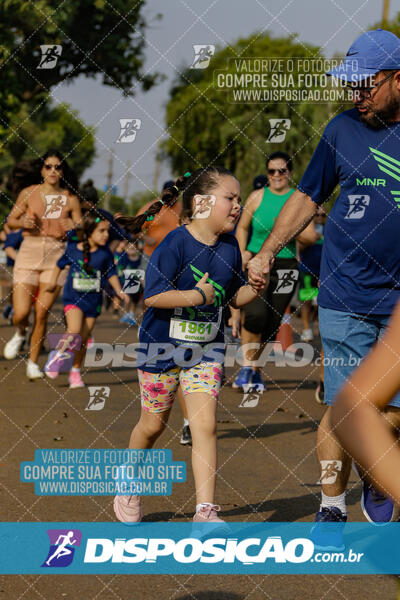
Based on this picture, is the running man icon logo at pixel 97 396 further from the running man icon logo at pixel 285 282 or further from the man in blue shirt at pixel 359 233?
the man in blue shirt at pixel 359 233

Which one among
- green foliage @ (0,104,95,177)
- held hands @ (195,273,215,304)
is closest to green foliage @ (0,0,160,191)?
held hands @ (195,273,215,304)

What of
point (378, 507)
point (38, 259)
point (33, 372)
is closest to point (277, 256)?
point (38, 259)

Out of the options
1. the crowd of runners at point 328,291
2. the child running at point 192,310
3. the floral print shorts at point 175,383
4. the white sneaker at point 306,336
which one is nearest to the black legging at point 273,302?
the crowd of runners at point 328,291

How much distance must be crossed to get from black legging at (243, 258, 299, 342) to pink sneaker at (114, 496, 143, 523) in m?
4.27

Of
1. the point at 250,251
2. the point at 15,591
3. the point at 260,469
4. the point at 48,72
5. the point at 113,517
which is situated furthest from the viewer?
the point at 48,72

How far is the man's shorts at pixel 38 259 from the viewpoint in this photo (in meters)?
10.2

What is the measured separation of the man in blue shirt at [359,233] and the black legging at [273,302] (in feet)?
14.6

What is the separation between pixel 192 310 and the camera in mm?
4988

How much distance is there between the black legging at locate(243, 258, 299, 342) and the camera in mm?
9109

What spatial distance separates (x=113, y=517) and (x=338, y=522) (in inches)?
44.9

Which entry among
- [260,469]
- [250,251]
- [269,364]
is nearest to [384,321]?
[260,469]

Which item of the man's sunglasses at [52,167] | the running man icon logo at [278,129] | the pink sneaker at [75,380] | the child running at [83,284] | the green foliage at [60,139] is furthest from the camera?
the green foliage at [60,139]

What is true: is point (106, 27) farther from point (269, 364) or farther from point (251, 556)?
point (251, 556)

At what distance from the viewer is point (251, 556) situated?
446 cm
